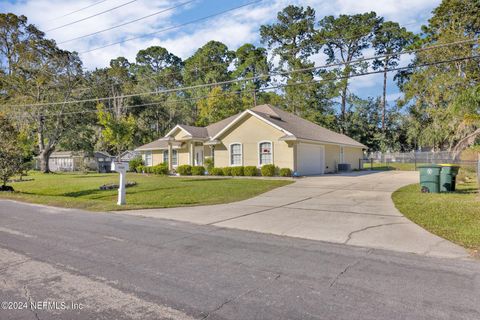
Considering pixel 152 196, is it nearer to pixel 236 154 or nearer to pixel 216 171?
→ pixel 216 171

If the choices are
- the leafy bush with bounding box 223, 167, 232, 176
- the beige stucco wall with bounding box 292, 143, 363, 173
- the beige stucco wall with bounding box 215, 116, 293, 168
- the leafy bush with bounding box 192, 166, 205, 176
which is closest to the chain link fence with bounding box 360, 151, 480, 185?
the beige stucco wall with bounding box 292, 143, 363, 173

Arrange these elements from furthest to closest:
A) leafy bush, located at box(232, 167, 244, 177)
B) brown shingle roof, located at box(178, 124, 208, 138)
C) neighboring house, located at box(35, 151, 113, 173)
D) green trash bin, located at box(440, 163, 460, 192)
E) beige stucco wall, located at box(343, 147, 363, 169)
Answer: neighboring house, located at box(35, 151, 113, 173)
beige stucco wall, located at box(343, 147, 363, 169)
brown shingle roof, located at box(178, 124, 208, 138)
leafy bush, located at box(232, 167, 244, 177)
green trash bin, located at box(440, 163, 460, 192)

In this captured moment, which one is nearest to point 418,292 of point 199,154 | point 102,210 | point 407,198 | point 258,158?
point 407,198

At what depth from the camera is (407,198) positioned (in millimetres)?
12711

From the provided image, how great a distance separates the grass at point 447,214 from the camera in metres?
7.17

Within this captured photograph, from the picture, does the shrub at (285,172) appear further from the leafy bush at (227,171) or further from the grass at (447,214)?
the grass at (447,214)

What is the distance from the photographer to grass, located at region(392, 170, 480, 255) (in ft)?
23.5

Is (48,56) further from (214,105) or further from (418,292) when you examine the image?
(418,292)

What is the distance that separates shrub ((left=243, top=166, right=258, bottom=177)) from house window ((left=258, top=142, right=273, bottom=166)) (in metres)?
0.85

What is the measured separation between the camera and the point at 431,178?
547 inches

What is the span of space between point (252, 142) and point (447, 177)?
544 inches

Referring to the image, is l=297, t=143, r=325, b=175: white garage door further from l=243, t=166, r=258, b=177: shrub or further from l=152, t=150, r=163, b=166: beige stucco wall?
l=152, t=150, r=163, b=166: beige stucco wall

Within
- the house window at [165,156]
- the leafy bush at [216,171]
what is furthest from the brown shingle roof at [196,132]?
the house window at [165,156]

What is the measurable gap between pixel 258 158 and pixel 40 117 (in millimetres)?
31003
